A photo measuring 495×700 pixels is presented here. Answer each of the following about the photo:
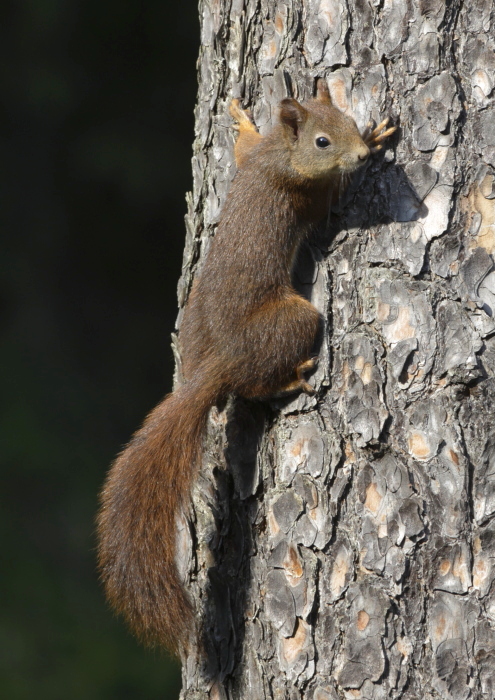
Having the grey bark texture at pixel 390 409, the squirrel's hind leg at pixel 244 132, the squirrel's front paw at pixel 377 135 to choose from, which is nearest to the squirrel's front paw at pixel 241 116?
the squirrel's hind leg at pixel 244 132

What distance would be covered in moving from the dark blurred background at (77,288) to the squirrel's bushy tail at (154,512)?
186 centimetres

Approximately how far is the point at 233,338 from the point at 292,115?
1.60 feet

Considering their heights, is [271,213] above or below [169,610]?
above

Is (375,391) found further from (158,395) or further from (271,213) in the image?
(158,395)

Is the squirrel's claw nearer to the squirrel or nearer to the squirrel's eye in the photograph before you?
the squirrel

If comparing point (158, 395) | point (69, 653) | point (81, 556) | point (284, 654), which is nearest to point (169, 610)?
point (284, 654)

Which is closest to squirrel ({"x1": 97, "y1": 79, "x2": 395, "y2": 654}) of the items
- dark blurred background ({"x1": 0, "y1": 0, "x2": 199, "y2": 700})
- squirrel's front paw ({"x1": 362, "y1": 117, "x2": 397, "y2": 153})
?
squirrel's front paw ({"x1": 362, "y1": 117, "x2": 397, "y2": 153})

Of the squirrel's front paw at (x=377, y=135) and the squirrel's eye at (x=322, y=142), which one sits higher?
the squirrel's eye at (x=322, y=142)

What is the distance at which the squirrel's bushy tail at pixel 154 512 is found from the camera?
5.27ft

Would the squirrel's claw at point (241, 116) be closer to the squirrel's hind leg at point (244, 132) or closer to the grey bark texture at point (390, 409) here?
the squirrel's hind leg at point (244, 132)

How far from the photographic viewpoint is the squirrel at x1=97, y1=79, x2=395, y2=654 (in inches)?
63.1

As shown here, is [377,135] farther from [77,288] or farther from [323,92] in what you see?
[77,288]

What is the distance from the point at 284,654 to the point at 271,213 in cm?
93

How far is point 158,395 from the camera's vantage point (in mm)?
4262
